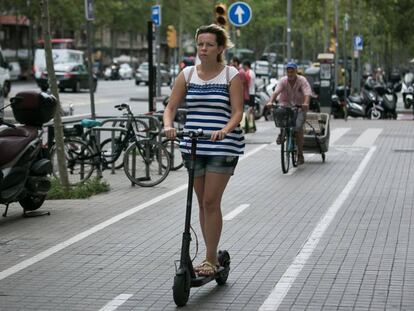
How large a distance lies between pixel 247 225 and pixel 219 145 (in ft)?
11.4

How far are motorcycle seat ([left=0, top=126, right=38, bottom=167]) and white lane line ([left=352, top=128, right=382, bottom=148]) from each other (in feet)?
35.0

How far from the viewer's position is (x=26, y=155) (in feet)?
36.1

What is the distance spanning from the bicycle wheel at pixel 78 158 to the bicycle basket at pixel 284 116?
3308 mm

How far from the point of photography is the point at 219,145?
7.25 m

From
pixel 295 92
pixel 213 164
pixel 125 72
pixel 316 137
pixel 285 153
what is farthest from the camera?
pixel 125 72

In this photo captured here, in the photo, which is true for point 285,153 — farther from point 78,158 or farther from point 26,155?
point 26,155

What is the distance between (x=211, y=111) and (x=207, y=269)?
1.12 metres

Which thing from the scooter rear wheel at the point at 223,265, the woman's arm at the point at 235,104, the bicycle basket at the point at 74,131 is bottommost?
the scooter rear wheel at the point at 223,265

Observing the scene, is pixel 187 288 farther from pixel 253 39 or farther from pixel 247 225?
pixel 253 39

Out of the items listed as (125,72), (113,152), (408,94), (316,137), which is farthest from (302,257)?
(125,72)

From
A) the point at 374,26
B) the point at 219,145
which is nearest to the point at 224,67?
the point at 219,145

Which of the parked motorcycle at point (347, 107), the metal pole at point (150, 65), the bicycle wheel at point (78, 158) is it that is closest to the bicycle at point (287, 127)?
the metal pole at point (150, 65)

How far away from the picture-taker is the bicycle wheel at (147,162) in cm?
1418

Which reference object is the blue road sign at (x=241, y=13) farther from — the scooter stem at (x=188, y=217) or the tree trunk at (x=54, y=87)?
the scooter stem at (x=188, y=217)
